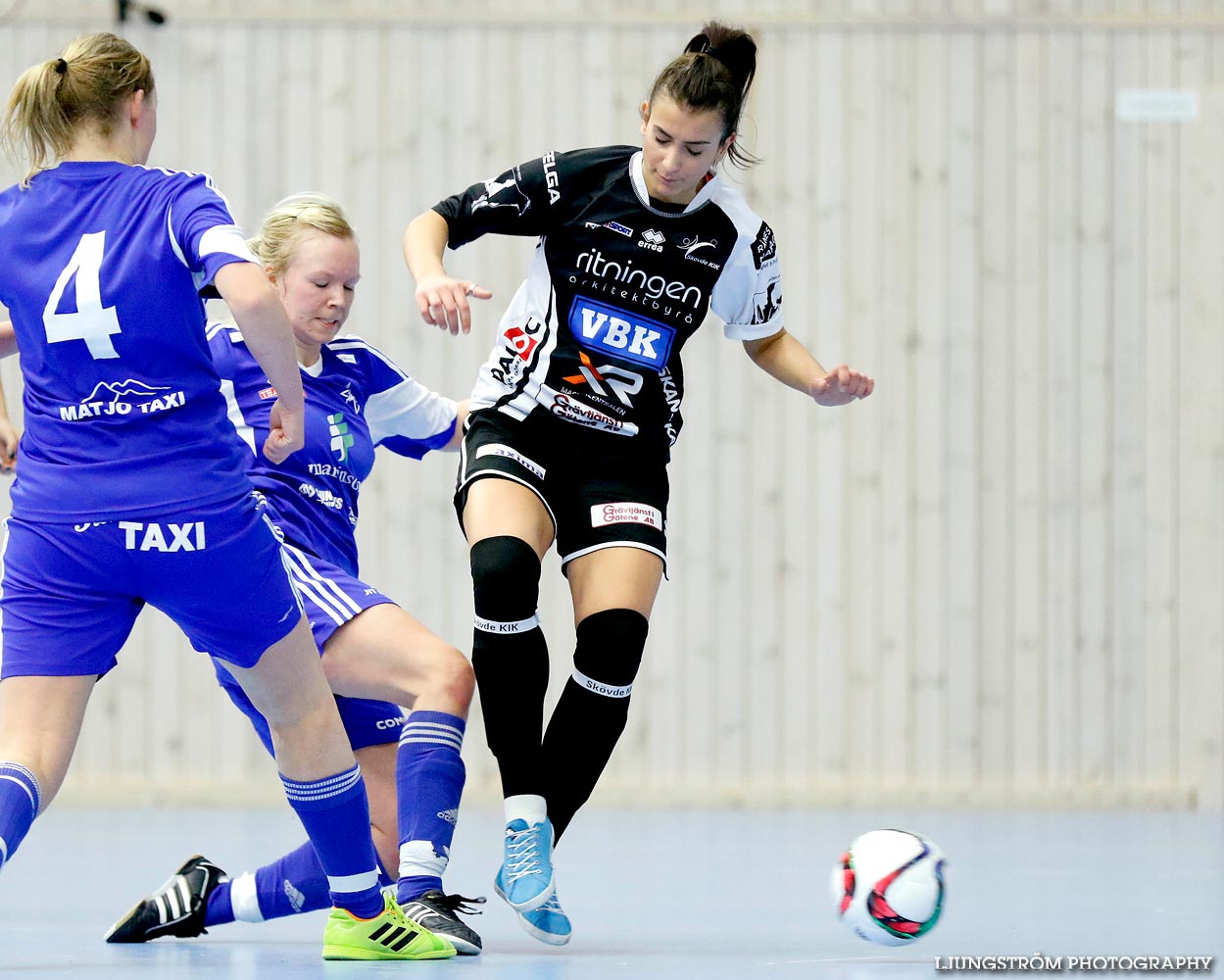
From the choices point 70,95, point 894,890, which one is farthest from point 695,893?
point 70,95

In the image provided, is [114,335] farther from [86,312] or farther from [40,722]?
[40,722]

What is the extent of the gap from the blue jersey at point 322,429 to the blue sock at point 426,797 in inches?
19.6

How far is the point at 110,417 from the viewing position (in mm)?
2564

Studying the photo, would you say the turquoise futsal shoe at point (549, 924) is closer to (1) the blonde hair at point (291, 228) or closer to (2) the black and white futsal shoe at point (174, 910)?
(2) the black and white futsal shoe at point (174, 910)

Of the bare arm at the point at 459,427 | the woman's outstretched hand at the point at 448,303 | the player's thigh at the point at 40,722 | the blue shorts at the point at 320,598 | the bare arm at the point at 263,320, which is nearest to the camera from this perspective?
the bare arm at the point at 263,320

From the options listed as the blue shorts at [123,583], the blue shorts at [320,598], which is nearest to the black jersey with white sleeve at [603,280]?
the blue shorts at [320,598]

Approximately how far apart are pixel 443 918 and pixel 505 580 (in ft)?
2.21

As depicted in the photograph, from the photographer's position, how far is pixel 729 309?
3.64 meters

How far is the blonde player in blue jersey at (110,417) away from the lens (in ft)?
8.32

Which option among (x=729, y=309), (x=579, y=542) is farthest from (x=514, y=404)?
(x=729, y=309)

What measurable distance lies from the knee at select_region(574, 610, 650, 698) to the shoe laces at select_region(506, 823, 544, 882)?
0.34 m

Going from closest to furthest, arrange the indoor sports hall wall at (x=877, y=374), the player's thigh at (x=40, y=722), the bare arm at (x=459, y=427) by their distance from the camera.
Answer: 1. the player's thigh at (x=40, y=722)
2. the bare arm at (x=459, y=427)
3. the indoor sports hall wall at (x=877, y=374)

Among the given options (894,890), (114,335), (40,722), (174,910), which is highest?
(114,335)

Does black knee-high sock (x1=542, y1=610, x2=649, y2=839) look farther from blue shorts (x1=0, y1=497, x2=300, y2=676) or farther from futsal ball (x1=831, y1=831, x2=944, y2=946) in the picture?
blue shorts (x1=0, y1=497, x2=300, y2=676)
